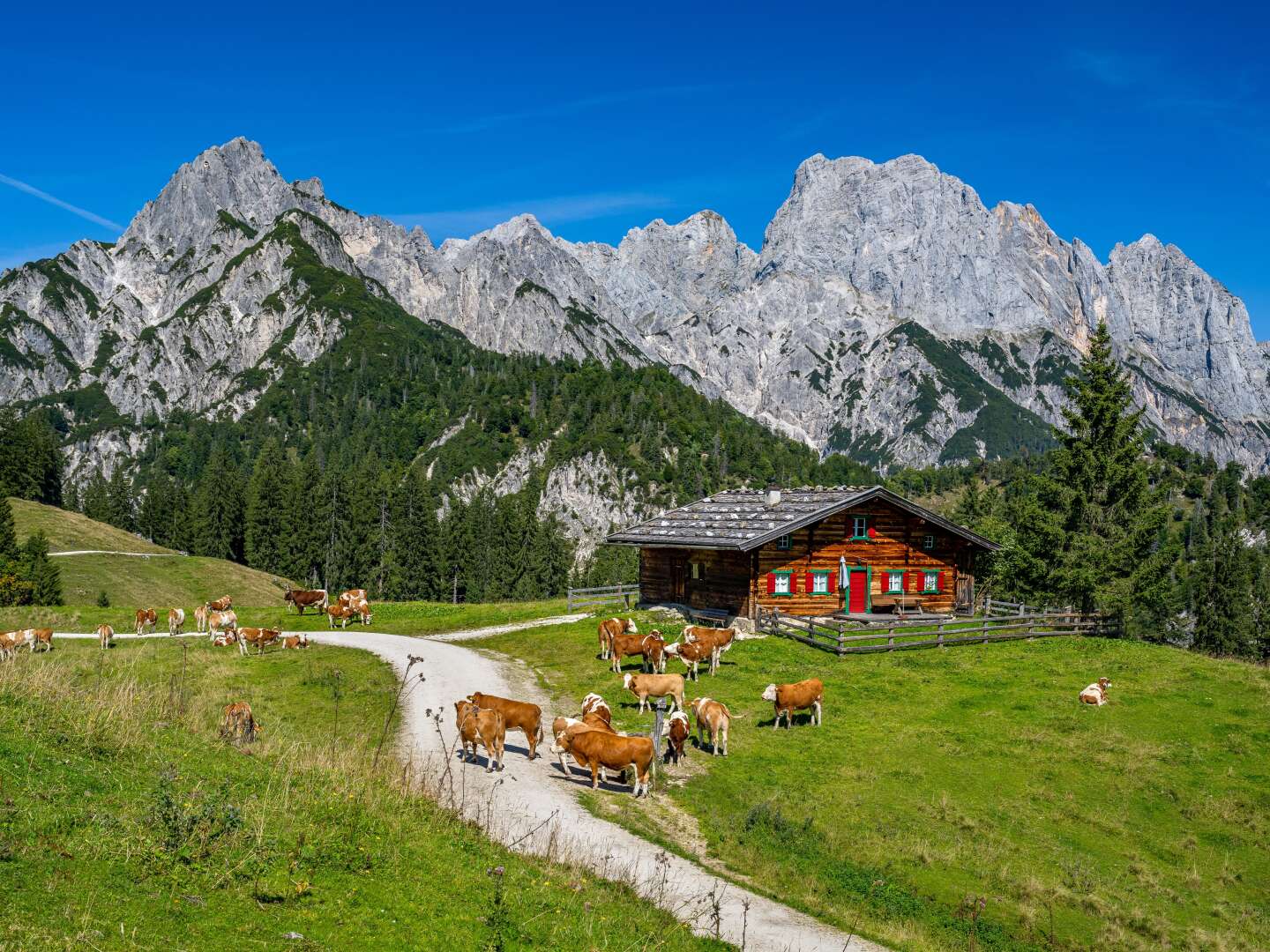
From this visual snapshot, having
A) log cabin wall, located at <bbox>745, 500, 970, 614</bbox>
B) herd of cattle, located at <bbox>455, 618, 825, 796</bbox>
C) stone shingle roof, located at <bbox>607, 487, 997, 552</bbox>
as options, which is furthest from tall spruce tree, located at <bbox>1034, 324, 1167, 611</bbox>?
herd of cattle, located at <bbox>455, 618, 825, 796</bbox>

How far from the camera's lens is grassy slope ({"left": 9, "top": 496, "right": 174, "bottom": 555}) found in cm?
8619

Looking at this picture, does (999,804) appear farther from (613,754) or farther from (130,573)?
(130,573)

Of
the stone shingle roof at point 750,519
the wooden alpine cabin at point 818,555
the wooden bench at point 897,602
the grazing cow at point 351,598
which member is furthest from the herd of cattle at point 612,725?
the grazing cow at point 351,598

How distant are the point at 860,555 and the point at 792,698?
20.1m

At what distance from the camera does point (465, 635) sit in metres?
42.6

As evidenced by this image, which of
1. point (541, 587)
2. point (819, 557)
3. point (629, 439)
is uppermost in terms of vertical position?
point (629, 439)

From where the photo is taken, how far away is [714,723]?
21.2 meters

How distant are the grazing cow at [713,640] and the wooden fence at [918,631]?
16.7ft

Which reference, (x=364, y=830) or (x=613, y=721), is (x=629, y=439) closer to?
(x=613, y=721)

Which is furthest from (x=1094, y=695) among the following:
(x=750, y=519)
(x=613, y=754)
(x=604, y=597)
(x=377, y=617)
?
(x=377, y=617)

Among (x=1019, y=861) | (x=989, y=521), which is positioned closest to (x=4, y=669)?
(x=1019, y=861)

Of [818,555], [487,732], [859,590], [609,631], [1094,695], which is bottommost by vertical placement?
[487,732]

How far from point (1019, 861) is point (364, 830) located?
12.9 m

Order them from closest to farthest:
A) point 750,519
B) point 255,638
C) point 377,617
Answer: point 255,638 → point 750,519 → point 377,617
